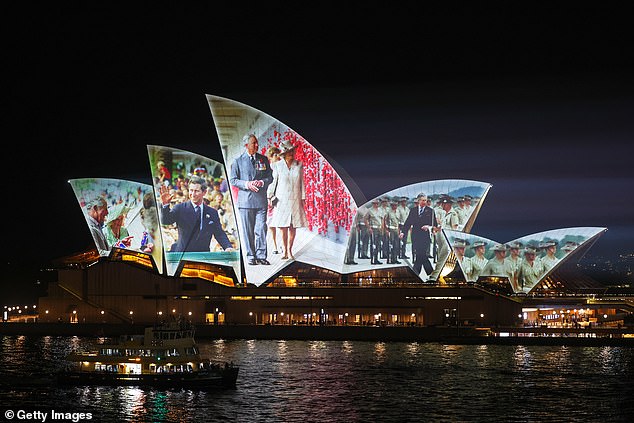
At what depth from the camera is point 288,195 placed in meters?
69.2

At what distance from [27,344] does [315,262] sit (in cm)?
2097

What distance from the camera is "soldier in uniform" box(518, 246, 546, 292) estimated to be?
6762 centimetres

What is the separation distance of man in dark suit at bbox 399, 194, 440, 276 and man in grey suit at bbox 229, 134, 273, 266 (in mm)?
9761

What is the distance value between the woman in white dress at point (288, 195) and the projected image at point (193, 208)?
11.0 ft

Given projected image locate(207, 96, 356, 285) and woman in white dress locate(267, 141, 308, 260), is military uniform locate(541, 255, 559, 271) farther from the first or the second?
woman in white dress locate(267, 141, 308, 260)

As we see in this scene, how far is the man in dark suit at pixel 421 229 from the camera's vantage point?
6975 cm

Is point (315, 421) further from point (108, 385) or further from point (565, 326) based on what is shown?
point (565, 326)

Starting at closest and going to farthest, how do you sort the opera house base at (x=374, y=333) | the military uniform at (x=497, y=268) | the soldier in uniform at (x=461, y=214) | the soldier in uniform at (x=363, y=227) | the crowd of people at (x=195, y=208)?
the opera house base at (x=374, y=333) < the military uniform at (x=497, y=268) < the soldier in uniform at (x=461, y=214) < the crowd of people at (x=195, y=208) < the soldier in uniform at (x=363, y=227)

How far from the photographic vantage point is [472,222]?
6912cm

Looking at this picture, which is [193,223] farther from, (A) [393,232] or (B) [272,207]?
(A) [393,232]

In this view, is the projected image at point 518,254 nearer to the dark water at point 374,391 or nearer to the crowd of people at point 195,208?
the dark water at point 374,391

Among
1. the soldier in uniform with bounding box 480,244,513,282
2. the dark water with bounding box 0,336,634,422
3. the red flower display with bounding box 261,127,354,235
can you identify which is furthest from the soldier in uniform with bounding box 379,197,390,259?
the dark water with bounding box 0,336,634,422

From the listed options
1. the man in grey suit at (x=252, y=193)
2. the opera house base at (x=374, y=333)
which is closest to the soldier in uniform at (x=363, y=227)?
the man in grey suit at (x=252, y=193)

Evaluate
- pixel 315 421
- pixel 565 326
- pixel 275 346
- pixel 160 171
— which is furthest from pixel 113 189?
pixel 315 421
